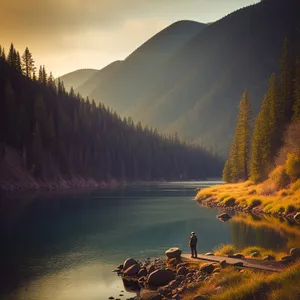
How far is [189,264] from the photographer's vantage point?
32.8m

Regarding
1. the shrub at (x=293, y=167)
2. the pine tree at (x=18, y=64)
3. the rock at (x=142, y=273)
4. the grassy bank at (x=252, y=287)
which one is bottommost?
the rock at (x=142, y=273)

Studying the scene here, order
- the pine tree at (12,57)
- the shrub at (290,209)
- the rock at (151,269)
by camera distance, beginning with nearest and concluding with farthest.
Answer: the rock at (151,269), the shrub at (290,209), the pine tree at (12,57)

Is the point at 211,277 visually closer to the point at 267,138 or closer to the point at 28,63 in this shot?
the point at 267,138

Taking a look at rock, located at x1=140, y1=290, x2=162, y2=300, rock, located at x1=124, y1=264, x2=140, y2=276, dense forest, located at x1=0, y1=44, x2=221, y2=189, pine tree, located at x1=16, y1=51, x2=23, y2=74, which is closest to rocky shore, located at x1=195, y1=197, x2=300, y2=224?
rock, located at x1=124, y1=264, x2=140, y2=276

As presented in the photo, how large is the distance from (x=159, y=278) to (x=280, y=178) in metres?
51.6

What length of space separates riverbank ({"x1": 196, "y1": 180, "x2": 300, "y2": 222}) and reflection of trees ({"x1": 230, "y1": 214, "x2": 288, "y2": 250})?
8842mm

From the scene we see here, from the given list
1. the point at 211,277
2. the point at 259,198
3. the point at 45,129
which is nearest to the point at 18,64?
the point at 45,129

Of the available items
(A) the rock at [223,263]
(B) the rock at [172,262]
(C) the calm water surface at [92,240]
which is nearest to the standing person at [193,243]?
(B) the rock at [172,262]

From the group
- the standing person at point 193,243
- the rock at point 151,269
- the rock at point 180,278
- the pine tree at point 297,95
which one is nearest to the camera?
the rock at point 180,278

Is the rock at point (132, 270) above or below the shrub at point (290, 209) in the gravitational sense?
above

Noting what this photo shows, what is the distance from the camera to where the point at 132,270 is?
32531 mm

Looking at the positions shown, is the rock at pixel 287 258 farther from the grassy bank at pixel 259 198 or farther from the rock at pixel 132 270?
the grassy bank at pixel 259 198

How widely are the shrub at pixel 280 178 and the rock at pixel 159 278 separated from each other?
1949 inches

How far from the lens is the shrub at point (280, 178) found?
242ft
